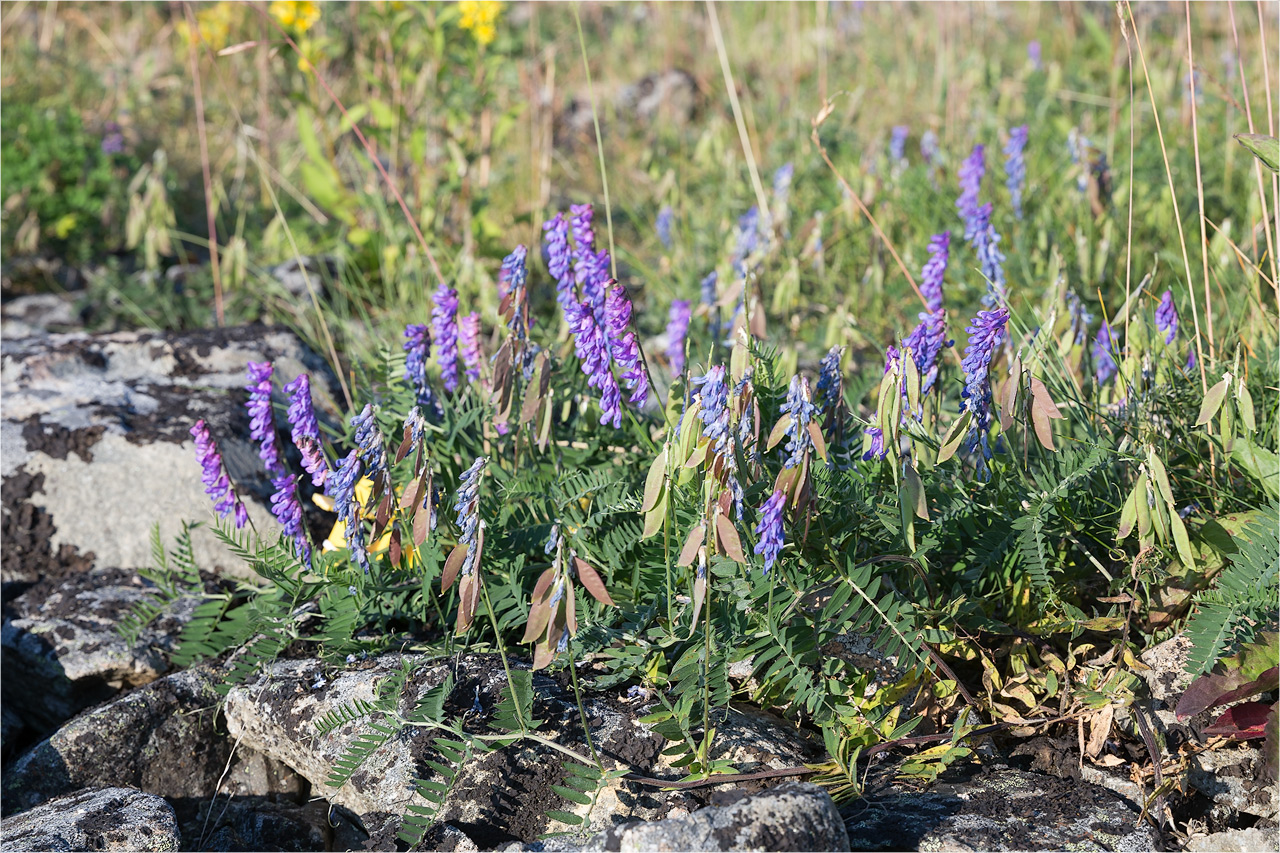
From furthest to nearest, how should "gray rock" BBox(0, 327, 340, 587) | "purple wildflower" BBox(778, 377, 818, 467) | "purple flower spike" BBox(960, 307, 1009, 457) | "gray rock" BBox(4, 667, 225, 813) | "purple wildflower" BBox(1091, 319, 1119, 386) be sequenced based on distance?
"gray rock" BBox(0, 327, 340, 587)
"purple wildflower" BBox(1091, 319, 1119, 386)
"gray rock" BBox(4, 667, 225, 813)
"purple flower spike" BBox(960, 307, 1009, 457)
"purple wildflower" BBox(778, 377, 818, 467)

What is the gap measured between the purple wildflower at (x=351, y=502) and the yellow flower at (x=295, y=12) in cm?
292

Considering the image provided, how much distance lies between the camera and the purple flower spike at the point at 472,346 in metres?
2.24

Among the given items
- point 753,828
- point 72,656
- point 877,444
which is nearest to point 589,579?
point 753,828

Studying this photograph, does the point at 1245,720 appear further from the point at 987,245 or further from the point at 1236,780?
the point at 987,245

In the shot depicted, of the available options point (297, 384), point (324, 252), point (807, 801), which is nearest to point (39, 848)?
point (297, 384)

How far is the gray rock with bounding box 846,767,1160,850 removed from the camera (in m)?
1.62

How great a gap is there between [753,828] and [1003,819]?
0.48 meters

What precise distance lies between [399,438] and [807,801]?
121 centimetres

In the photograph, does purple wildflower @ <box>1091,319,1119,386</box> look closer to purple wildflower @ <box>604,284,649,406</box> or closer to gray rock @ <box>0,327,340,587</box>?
purple wildflower @ <box>604,284,649,406</box>

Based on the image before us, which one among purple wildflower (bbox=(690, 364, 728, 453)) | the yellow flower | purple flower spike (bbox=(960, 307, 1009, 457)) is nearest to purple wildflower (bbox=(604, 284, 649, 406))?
purple wildflower (bbox=(690, 364, 728, 453))

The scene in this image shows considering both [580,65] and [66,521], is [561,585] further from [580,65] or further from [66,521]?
[580,65]

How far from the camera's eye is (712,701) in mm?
1800

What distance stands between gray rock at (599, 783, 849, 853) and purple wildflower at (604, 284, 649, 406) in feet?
2.36

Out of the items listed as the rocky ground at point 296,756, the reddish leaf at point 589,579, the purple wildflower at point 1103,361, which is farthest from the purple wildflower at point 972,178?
the reddish leaf at point 589,579
